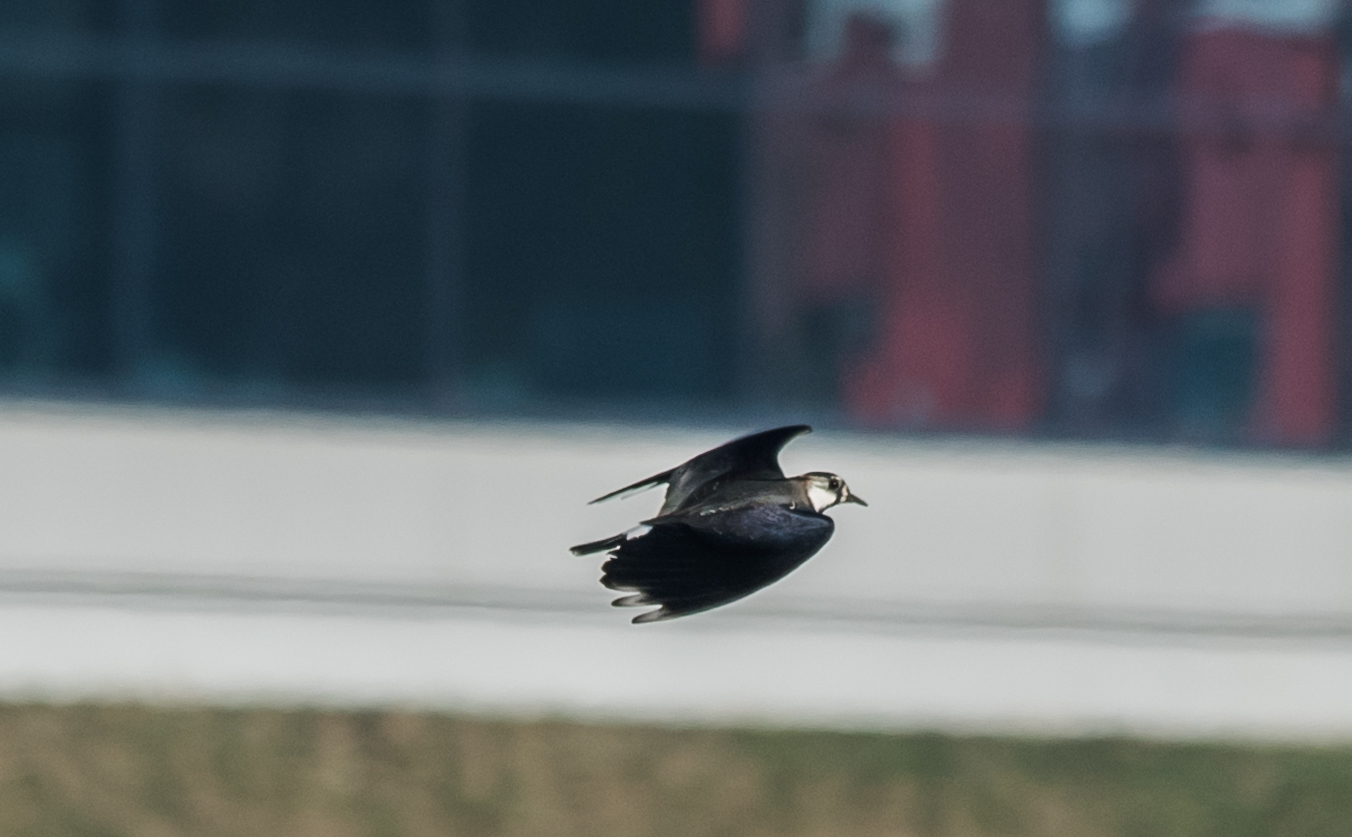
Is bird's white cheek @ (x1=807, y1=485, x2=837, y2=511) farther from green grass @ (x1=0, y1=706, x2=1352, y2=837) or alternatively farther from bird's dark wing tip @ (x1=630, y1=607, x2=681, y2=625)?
green grass @ (x1=0, y1=706, x2=1352, y2=837)

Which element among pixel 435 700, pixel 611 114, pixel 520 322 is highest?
pixel 611 114

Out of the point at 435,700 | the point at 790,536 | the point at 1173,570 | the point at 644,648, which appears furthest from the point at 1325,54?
the point at 790,536

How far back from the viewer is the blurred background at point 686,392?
980 cm

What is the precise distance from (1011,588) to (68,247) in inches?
187

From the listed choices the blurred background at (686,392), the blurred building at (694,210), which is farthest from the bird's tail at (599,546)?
the blurred building at (694,210)

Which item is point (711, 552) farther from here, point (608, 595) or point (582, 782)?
point (608, 595)

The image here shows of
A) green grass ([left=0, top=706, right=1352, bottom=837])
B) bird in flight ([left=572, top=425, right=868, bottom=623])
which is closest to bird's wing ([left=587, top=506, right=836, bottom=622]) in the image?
bird in flight ([left=572, top=425, right=868, bottom=623])

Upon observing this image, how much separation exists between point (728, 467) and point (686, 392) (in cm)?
813

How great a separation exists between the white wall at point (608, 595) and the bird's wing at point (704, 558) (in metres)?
7.51

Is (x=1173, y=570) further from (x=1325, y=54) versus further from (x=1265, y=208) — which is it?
(x=1325, y=54)

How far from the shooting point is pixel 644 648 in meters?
10.4

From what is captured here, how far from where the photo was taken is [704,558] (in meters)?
2.24

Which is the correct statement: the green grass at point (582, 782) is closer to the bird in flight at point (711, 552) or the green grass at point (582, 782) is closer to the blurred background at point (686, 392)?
the blurred background at point (686, 392)

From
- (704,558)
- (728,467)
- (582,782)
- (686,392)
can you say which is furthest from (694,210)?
(704,558)
